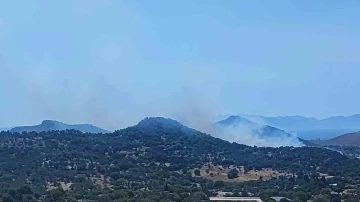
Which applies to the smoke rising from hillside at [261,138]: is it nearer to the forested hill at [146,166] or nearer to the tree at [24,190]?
the forested hill at [146,166]

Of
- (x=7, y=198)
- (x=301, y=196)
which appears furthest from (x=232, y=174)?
(x=7, y=198)

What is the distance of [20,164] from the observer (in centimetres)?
6819

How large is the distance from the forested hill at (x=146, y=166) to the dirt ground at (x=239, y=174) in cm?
65

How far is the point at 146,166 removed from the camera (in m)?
75.7

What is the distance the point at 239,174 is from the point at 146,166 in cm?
1057

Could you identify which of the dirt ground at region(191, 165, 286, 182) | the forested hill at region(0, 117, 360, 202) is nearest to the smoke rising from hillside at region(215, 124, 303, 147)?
the forested hill at region(0, 117, 360, 202)

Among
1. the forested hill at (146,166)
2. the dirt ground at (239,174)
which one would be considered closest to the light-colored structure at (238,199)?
the forested hill at (146,166)

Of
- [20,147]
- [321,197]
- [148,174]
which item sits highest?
→ [20,147]

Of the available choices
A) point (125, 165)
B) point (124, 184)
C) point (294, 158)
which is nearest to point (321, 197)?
point (124, 184)

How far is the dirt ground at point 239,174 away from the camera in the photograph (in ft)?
235

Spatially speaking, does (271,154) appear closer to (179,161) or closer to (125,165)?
(179,161)

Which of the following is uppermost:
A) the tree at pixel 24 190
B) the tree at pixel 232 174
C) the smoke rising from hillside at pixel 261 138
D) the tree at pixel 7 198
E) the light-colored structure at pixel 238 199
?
the smoke rising from hillside at pixel 261 138

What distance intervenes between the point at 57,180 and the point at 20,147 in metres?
19.3

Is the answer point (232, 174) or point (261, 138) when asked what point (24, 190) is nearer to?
point (232, 174)
